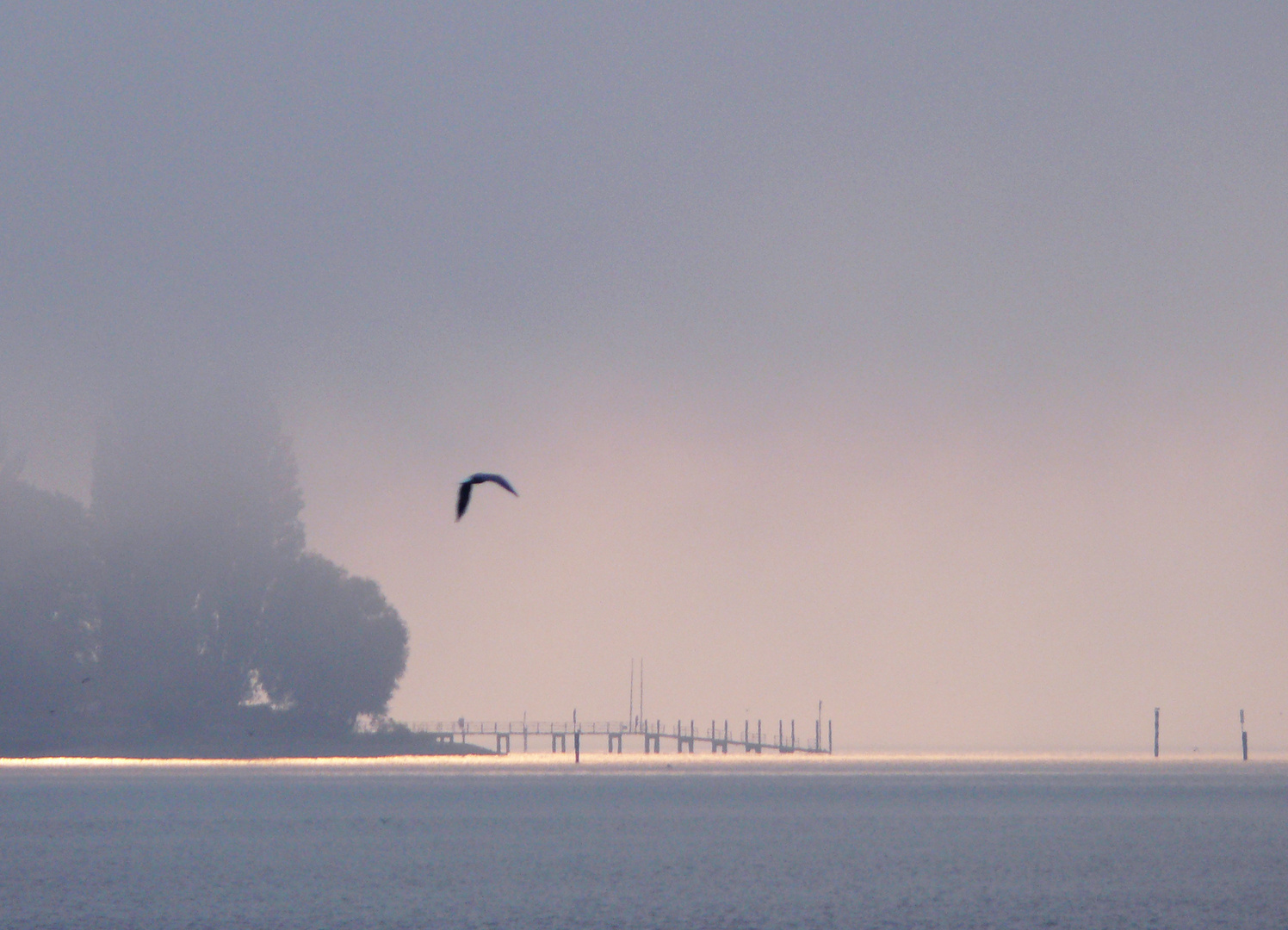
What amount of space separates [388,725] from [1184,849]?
92441mm

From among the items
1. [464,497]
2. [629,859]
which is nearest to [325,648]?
[629,859]

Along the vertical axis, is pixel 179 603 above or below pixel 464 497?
above

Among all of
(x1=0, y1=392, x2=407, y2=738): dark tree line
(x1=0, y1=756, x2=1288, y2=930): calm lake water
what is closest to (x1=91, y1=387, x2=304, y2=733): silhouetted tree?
(x1=0, y1=392, x2=407, y2=738): dark tree line

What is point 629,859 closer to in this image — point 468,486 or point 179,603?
point 468,486

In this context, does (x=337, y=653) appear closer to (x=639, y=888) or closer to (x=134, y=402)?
(x=134, y=402)

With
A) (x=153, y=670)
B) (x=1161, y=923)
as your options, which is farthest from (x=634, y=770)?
(x=1161, y=923)

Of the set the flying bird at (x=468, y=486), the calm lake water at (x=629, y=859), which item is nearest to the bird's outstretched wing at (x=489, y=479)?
the flying bird at (x=468, y=486)

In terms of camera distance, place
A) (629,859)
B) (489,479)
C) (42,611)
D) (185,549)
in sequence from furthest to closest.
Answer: (185,549), (42,611), (629,859), (489,479)

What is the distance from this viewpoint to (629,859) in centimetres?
4531

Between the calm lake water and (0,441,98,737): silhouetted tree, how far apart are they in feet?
75.6

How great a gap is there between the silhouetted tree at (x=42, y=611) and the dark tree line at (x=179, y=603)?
90 millimetres

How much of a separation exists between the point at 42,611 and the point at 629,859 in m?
73.0

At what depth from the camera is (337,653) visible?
114 meters

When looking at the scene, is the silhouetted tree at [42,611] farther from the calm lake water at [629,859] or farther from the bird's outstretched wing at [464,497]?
the bird's outstretched wing at [464,497]
